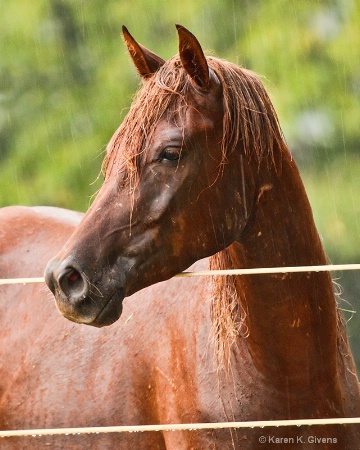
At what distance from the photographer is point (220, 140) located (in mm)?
2609

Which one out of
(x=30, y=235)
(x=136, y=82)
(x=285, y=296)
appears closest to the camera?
(x=285, y=296)

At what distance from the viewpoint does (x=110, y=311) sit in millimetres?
2475

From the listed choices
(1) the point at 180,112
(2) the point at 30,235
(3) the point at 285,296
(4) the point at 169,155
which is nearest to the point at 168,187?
(4) the point at 169,155

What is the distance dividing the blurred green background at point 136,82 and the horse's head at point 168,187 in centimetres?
449

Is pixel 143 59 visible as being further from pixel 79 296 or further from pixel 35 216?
pixel 35 216

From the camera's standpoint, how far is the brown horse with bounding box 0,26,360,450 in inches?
99.1

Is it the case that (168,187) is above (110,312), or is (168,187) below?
above

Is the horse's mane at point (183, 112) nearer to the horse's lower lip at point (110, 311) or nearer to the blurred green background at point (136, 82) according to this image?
the horse's lower lip at point (110, 311)

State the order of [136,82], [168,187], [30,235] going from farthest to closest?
[136,82], [30,235], [168,187]

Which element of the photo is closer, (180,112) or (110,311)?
(110,311)

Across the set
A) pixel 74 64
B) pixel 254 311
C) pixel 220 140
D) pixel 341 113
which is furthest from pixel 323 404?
pixel 74 64

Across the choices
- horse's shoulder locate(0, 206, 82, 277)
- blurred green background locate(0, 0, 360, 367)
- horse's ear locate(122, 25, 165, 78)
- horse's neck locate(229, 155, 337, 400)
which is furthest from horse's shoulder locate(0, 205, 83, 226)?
blurred green background locate(0, 0, 360, 367)

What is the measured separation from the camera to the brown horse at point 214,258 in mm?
2518

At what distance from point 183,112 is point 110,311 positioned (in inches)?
25.9
